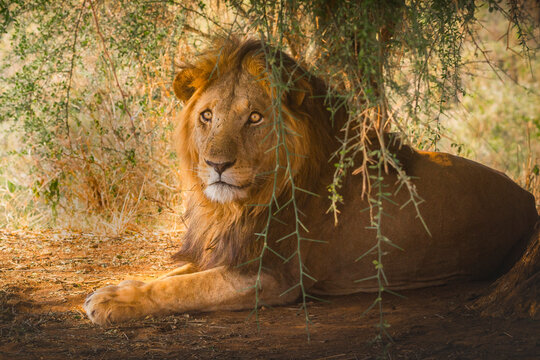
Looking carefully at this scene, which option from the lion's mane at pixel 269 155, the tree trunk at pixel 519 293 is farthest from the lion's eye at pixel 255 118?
the tree trunk at pixel 519 293

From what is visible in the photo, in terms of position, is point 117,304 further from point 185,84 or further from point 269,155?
point 185,84

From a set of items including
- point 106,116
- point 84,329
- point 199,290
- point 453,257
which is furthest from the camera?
point 106,116

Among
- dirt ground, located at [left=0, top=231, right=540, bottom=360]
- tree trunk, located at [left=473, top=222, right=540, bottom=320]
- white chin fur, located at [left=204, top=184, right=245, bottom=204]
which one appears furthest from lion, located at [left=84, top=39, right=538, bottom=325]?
tree trunk, located at [left=473, top=222, right=540, bottom=320]

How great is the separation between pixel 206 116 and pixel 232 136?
0.92ft

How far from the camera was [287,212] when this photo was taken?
341 centimetres

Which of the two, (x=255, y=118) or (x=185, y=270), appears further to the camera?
(x=185, y=270)

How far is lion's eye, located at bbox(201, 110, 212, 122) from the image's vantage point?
3.35 meters

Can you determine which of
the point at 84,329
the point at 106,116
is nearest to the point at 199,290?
the point at 84,329

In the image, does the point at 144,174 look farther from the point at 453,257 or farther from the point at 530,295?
the point at 530,295

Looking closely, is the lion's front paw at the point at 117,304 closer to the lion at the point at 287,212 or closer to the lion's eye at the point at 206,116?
the lion at the point at 287,212

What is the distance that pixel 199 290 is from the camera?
10.9ft

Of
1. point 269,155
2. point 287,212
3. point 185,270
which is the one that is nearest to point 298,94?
point 269,155

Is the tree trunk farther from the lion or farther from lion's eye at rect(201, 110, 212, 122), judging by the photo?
lion's eye at rect(201, 110, 212, 122)

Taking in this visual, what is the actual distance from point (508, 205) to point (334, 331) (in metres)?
1.51
